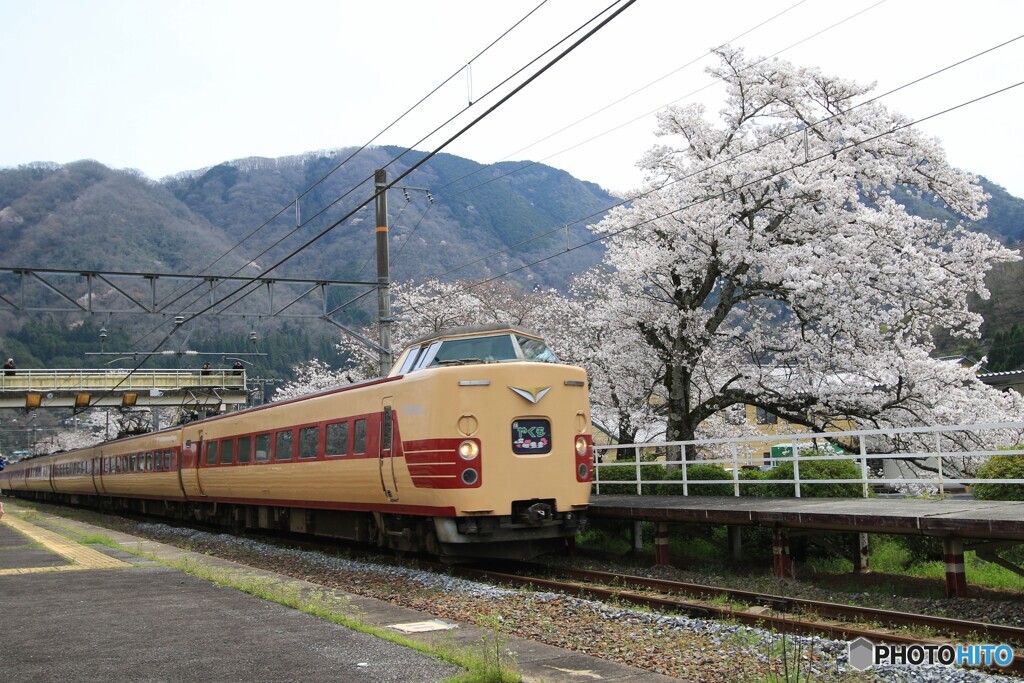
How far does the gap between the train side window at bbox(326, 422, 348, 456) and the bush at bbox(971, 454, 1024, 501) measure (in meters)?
9.50

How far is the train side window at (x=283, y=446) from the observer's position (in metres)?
17.6

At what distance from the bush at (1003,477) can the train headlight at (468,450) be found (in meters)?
7.13

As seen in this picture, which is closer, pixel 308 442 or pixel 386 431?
pixel 386 431

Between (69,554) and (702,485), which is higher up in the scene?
(702,485)

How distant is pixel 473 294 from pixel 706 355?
20.4 meters

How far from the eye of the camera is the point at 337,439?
51.2 ft

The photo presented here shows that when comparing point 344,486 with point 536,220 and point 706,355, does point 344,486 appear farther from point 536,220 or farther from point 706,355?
point 536,220

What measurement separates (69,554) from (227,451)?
6.18 m

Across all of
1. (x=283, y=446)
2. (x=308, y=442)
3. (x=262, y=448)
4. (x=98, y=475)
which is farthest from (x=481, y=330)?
(x=98, y=475)

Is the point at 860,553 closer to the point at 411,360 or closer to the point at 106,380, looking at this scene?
the point at 411,360

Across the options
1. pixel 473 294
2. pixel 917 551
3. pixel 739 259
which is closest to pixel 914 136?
pixel 739 259

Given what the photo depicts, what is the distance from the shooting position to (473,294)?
44.4 meters

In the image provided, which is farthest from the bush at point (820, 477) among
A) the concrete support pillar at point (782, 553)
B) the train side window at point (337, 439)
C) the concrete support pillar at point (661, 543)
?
the train side window at point (337, 439)

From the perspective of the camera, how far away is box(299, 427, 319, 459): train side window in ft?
54.1
